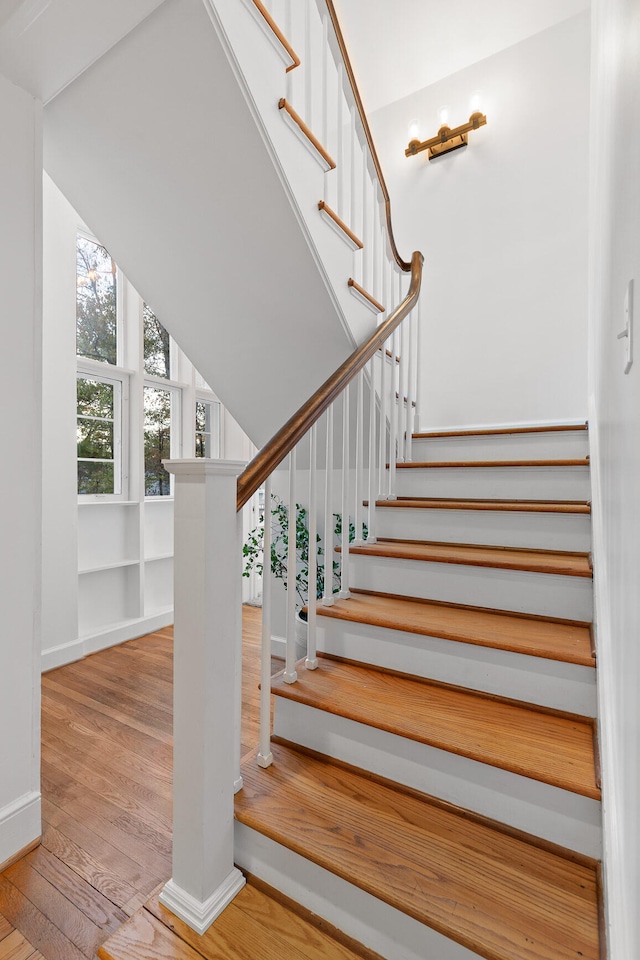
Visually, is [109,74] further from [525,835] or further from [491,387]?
[491,387]

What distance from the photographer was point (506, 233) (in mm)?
3082

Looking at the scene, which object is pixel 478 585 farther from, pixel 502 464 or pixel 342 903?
pixel 342 903

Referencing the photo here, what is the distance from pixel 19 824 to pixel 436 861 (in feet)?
3.97

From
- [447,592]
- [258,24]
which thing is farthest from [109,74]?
[447,592]

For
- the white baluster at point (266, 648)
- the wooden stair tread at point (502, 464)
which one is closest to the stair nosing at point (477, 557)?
the wooden stair tread at point (502, 464)

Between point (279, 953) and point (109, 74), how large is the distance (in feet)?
7.49

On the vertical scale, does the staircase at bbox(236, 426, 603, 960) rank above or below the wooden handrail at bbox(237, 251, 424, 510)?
below

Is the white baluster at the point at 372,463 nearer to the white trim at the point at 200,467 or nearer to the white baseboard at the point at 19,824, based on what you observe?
the white trim at the point at 200,467

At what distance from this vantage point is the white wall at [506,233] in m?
2.87

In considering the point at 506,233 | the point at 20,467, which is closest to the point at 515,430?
the point at 506,233

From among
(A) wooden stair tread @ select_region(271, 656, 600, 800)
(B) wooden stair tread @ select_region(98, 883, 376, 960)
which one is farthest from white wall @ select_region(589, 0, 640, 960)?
(B) wooden stair tread @ select_region(98, 883, 376, 960)

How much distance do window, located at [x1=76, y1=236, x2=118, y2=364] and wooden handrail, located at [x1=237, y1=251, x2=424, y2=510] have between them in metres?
2.10

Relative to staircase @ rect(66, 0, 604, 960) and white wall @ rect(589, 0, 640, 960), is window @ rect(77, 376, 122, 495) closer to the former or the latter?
staircase @ rect(66, 0, 604, 960)

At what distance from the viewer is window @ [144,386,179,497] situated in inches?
139
